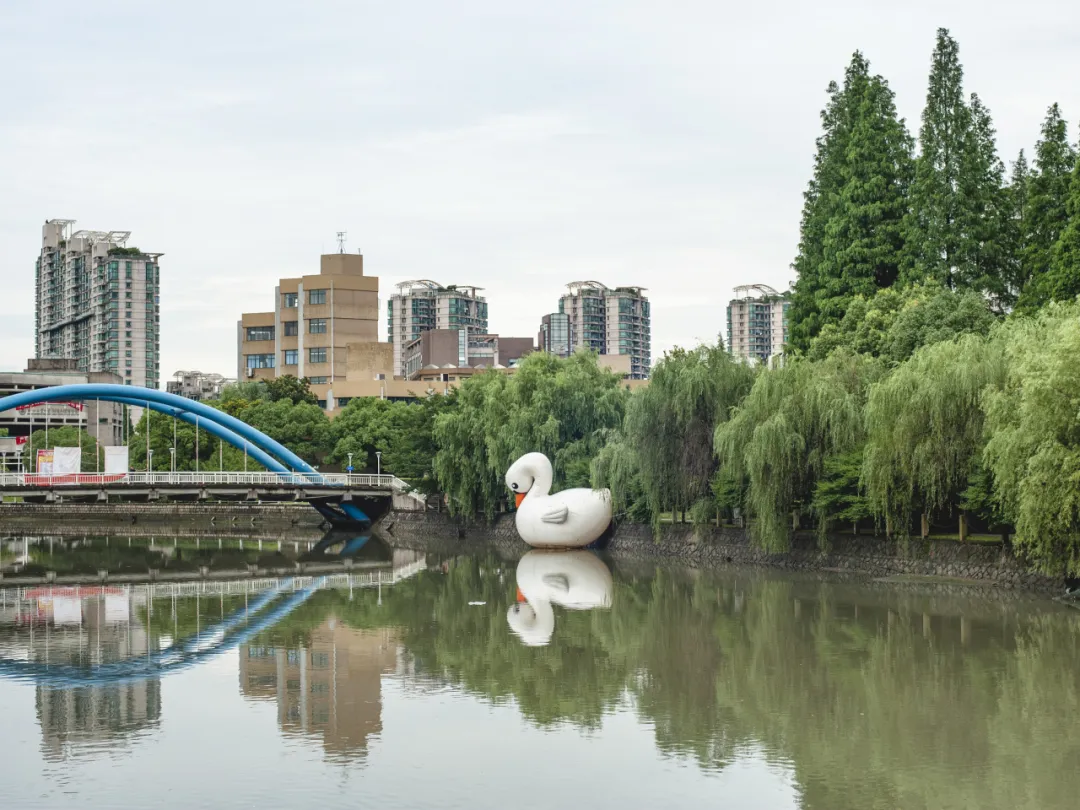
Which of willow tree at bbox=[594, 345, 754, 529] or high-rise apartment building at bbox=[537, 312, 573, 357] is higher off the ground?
high-rise apartment building at bbox=[537, 312, 573, 357]

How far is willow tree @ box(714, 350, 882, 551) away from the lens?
27703 millimetres

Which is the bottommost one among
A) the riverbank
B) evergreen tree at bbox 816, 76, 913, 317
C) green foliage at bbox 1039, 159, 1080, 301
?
the riverbank

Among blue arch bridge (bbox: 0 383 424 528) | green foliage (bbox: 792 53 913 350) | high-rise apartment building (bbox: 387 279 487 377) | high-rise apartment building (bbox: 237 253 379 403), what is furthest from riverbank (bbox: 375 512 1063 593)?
high-rise apartment building (bbox: 387 279 487 377)

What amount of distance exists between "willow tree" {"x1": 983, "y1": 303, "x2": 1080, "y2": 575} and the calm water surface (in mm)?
1178

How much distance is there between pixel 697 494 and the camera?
31.8 meters

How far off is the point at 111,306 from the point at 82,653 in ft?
339

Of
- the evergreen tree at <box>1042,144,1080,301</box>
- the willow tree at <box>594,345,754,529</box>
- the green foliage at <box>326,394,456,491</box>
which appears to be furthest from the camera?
the green foliage at <box>326,394,456,491</box>

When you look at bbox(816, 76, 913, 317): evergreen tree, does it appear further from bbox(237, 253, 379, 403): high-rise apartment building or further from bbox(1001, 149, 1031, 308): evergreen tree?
bbox(237, 253, 379, 403): high-rise apartment building

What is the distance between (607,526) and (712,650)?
57.9ft

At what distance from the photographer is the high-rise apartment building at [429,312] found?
406ft

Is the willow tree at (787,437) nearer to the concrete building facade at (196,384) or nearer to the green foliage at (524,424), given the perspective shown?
the green foliage at (524,424)

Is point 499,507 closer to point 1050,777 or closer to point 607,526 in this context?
point 607,526

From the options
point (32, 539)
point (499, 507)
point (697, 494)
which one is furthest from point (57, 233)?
point (697, 494)

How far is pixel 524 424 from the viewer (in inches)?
1524
